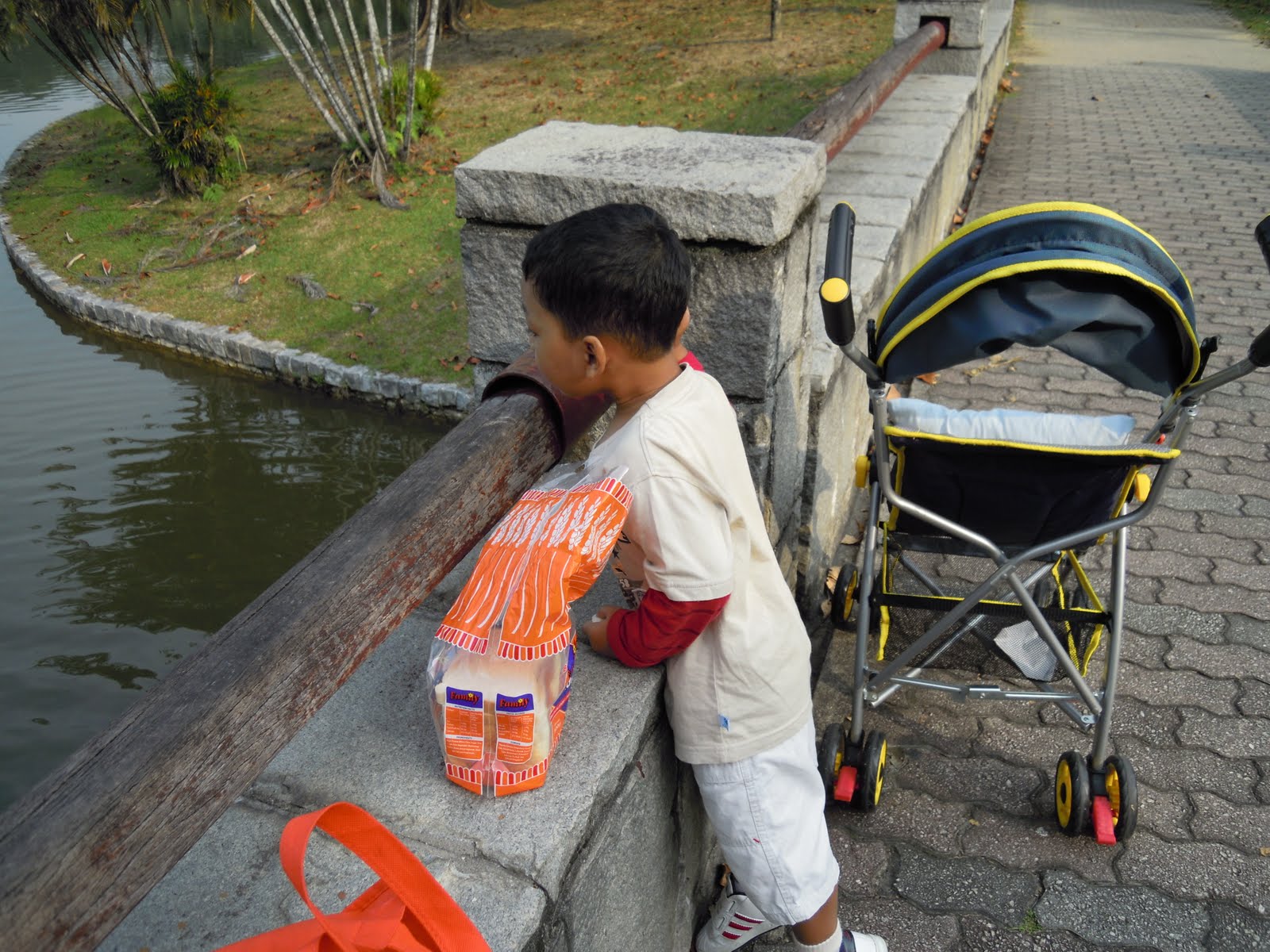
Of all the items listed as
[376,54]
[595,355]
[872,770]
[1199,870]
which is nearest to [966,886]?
[872,770]

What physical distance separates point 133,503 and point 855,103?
16.2ft

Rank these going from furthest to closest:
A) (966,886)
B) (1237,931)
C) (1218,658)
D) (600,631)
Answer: (1218,658)
(966,886)
(1237,931)
(600,631)

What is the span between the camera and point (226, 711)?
1.08 m

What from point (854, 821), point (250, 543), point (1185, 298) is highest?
point (1185, 298)

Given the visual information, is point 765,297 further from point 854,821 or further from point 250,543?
point 250,543

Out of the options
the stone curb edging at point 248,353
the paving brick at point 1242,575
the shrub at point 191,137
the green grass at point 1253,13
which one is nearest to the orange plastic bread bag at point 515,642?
the paving brick at point 1242,575

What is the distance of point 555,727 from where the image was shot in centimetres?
150

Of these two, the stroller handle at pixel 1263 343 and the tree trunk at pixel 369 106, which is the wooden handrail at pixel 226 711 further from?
the tree trunk at pixel 369 106

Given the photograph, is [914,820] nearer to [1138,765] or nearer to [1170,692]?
[1138,765]

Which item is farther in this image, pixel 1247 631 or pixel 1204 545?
pixel 1204 545

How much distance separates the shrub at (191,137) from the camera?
35.3 feet

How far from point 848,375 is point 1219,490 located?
1.88m

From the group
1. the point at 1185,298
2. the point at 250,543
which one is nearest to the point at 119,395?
the point at 250,543

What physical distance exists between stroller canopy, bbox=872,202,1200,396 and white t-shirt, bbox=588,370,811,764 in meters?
0.75
